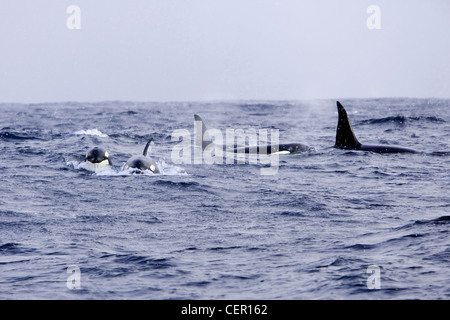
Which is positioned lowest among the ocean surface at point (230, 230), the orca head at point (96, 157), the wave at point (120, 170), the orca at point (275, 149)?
the ocean surface at point (230, 230)

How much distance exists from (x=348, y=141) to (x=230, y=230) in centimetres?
1163

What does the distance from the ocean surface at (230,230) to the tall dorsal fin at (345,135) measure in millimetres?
1591

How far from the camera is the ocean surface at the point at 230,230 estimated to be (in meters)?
7.43

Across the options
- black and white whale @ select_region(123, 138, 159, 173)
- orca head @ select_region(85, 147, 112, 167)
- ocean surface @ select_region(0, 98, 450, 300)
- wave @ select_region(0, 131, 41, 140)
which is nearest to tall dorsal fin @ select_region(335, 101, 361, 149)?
ocean surface @ select_region(0, 98, 450, 300)

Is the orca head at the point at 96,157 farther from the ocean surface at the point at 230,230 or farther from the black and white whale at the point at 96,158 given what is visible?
the ocean surface at the point at 230,230

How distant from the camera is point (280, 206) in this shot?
12391mm

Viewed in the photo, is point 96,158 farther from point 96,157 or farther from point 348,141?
point 348,141

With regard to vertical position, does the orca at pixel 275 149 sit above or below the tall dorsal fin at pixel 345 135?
below

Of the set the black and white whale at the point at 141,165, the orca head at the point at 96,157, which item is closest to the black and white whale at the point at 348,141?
the black and white whale at the point at 141,165

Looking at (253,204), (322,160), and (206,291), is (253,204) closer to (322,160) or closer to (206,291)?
(206,291)

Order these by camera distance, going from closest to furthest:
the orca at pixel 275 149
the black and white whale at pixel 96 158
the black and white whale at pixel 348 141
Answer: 1. the black and white whale at pixel 96 158
2. the black and white whale at pixel 348 141
3. the orca at pixel 275 149

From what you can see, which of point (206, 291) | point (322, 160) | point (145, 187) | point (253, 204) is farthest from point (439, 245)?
point (322, 160)

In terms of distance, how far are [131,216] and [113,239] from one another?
1769 mm

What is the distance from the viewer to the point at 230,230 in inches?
406
